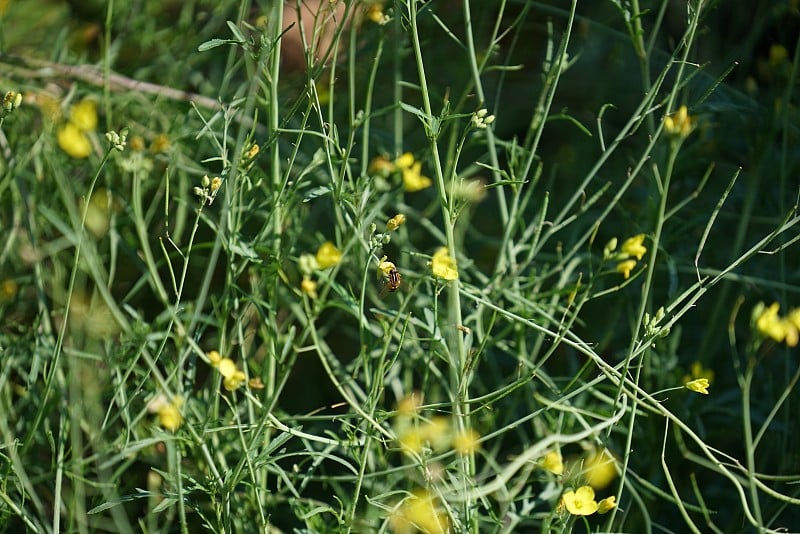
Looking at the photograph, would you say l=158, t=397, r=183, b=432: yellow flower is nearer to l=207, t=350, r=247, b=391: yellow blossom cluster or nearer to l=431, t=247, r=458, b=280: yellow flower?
l=207, t=350, r=247, b=391: yellow blossom cluster

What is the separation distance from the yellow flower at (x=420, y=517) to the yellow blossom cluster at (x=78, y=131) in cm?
66

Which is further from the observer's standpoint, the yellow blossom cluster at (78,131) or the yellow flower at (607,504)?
the yellow blossom cluster at (78,131)

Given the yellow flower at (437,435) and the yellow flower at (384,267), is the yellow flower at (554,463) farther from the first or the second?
the yellow flower at (384,267)

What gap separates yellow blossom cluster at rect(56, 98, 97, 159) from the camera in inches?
45.4

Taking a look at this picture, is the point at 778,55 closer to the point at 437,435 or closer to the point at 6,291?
the point at 437,435

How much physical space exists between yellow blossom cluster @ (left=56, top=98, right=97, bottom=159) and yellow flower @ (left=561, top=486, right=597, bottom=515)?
2.60 feet

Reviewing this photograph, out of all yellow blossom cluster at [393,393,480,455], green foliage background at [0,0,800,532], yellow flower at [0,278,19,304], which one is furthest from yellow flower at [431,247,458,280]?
yellow flower at [0,278,19,304]

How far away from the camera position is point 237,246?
0.95 metres

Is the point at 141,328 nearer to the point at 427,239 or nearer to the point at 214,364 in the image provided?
the point at 214,364

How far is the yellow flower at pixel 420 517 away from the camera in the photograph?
82 centimetres

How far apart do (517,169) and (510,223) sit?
0.10 m

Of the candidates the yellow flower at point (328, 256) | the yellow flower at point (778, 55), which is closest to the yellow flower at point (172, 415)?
the yellow flower at point (328, 256)

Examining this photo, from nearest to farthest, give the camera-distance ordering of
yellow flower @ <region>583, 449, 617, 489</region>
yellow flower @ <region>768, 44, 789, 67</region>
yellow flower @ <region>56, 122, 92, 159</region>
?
1. yellow flower @ <region>583, 449, 617, 489</region>
2. yellow flower @ <region>56, 122, 92, 159</region>
3. yellow flower @ <region>768, 44, 789, 67</region>

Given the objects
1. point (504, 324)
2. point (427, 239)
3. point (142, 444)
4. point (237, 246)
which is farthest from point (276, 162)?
point (427, 239)
